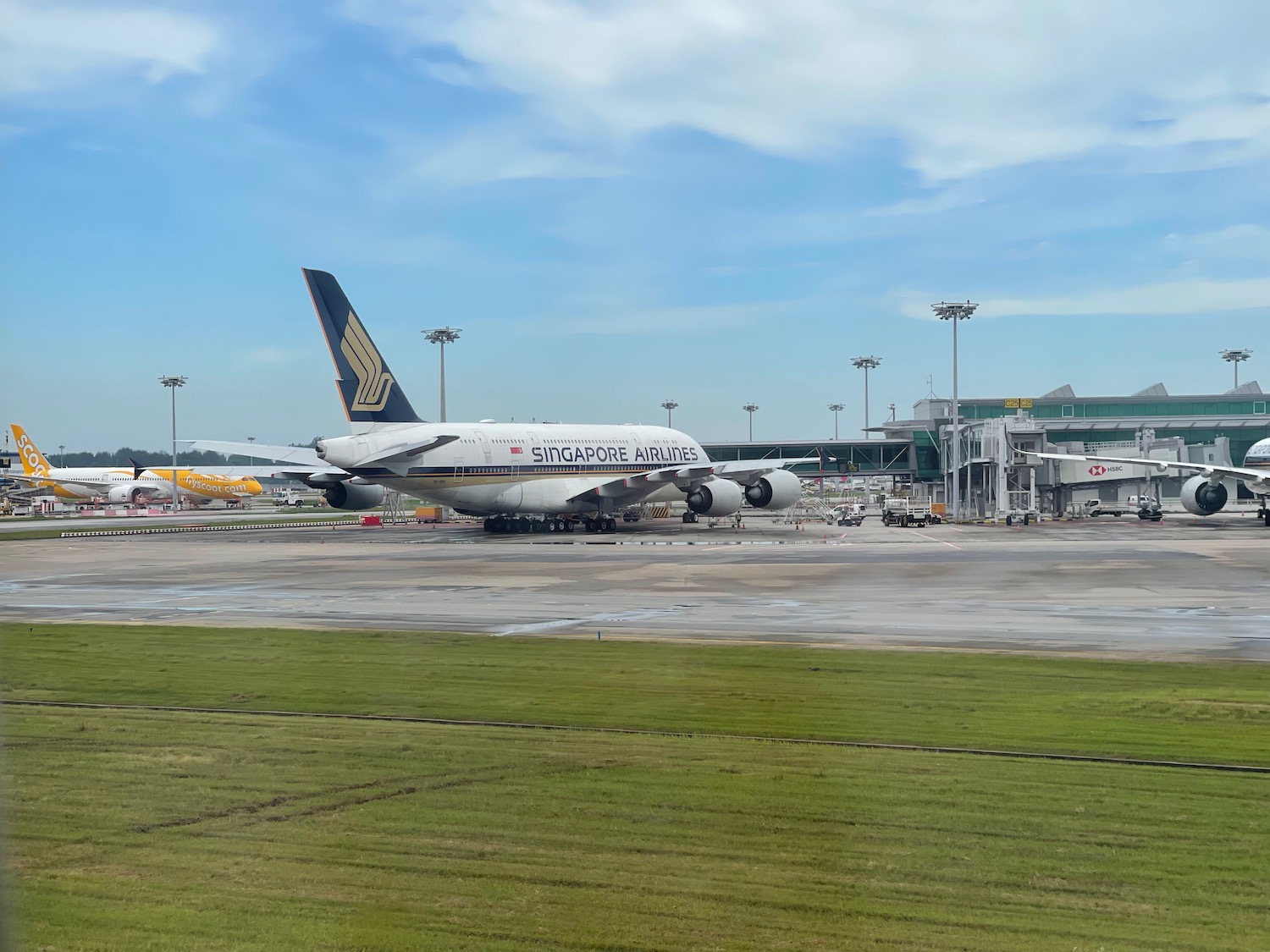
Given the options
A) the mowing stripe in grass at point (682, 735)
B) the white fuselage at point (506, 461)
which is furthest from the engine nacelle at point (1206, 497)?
the mowing stripe in grass at point (682, 735)

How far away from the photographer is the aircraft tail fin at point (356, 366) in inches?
1976

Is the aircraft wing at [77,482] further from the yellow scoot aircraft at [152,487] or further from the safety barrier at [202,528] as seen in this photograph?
the safety barrier at [202,528]

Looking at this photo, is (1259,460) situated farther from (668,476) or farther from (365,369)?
(365,369)

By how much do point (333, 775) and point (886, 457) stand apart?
8772 centimetres

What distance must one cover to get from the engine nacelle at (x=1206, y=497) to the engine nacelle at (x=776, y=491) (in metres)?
23.3

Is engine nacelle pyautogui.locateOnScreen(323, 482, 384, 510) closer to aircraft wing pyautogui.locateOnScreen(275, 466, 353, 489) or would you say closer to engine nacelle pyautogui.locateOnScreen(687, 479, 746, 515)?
aircraft wing pyautogui.locateOnScreen(275, 466, 353, 489)

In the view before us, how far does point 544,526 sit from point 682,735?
49235 millimetres

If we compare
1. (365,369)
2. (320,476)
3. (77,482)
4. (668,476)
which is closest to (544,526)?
(668,476)

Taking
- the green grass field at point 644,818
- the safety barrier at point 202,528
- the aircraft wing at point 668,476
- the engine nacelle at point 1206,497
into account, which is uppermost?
the aircraft wing at point 668,476

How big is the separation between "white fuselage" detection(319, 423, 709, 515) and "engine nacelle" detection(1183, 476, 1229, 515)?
2918 centimetres

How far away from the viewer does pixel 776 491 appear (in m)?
59.1

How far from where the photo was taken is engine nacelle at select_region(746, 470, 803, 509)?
5912cm

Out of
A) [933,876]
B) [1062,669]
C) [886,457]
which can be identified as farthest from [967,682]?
[886,457]

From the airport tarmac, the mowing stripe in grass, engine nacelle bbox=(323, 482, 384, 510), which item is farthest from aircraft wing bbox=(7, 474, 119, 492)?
the mowing stripe in grass
